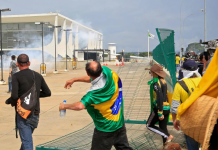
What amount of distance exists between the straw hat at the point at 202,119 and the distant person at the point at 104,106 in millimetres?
1367

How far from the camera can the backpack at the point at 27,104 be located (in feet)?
12.3

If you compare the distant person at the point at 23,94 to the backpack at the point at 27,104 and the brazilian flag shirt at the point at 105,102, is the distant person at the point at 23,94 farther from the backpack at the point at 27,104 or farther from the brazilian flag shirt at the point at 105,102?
the brazilian flag shirt at the point at 105,102

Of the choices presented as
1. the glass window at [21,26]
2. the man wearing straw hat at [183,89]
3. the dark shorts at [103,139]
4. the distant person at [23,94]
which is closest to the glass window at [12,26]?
the glass window at [21,26]

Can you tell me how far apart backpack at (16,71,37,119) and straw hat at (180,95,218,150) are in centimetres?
252

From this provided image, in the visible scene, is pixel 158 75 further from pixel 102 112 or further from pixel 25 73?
pixel 25 73

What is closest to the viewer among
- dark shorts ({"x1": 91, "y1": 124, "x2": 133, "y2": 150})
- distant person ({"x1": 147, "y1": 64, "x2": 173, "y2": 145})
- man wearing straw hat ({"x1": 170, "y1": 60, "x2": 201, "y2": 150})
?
dark shorts ({"x1": 91, "y1": 124, "x2": 133, "y2": 150})

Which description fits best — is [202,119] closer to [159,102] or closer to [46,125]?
[159,102]

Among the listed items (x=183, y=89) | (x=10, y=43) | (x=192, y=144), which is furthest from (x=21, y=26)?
(x=192, y=144)

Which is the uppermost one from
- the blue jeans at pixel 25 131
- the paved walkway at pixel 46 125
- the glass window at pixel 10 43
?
the glass window at pixel 10 43

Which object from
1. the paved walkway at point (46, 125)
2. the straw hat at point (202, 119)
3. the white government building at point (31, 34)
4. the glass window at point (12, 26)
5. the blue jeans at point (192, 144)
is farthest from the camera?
the glass window at point (12, 26)

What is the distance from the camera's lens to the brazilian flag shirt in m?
3.10

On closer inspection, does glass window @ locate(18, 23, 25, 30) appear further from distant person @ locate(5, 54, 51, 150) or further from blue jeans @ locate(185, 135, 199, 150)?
blue jeans @ locate(185, 135, 199, 150)

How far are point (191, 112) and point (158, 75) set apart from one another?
310 centimetres

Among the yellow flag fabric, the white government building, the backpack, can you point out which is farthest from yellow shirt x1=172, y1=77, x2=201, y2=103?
the white government building
